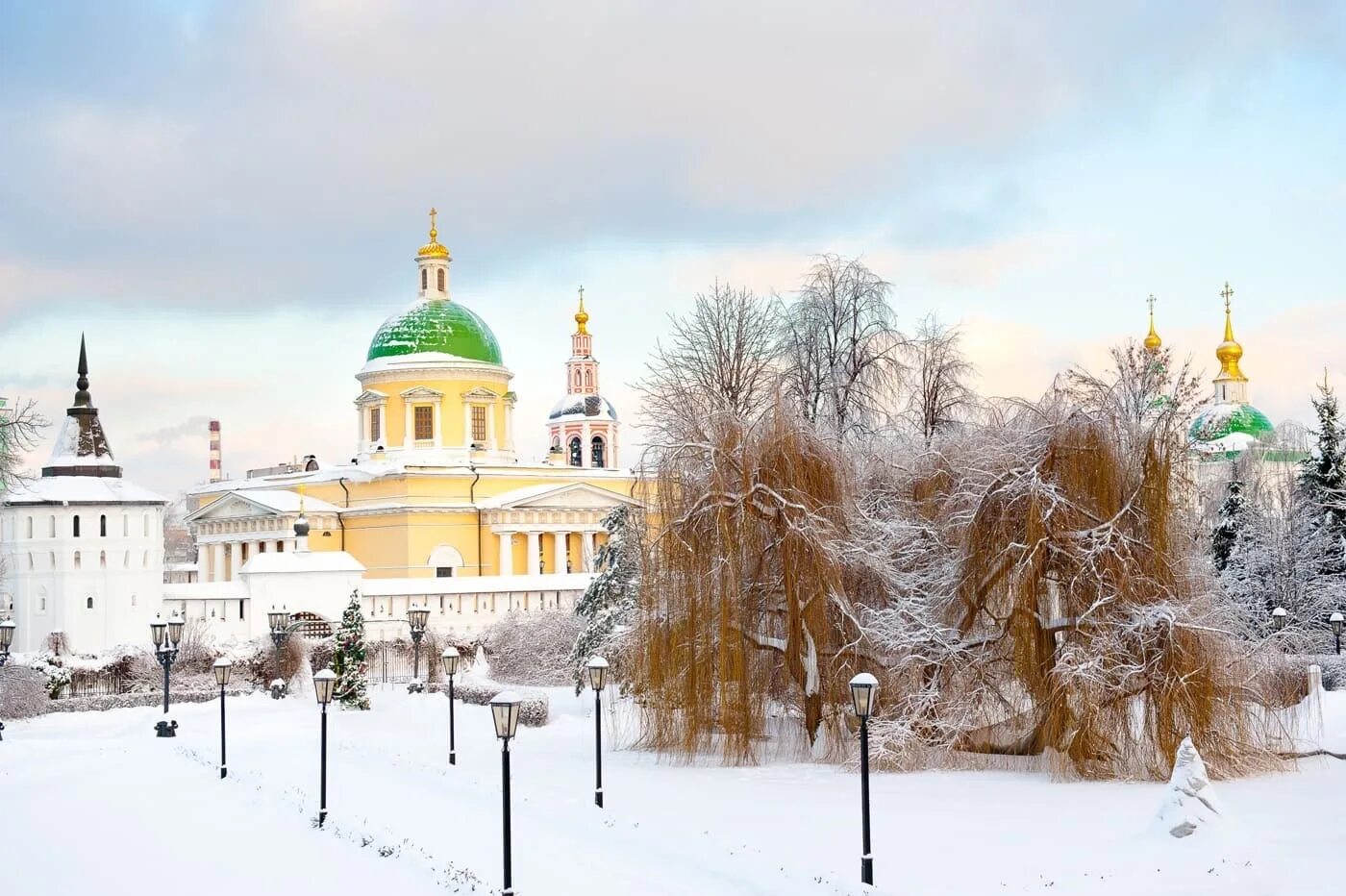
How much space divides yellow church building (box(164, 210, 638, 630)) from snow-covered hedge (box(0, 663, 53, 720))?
20482 mm

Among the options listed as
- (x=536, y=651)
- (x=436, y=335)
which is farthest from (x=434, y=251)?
(x=536, y=651)

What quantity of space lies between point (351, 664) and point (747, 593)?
11.6 m

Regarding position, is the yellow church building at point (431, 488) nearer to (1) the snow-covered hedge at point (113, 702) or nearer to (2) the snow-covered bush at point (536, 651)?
(2) the snow-covered bush at point (536, 651)

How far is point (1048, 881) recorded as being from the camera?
1441 cm

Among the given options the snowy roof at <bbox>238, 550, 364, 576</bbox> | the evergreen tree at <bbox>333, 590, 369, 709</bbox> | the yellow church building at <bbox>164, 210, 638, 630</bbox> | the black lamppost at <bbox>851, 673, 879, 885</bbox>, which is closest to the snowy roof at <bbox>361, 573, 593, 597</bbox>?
the snowy roof at <bbox>238, 550, 364, 576</bbox>

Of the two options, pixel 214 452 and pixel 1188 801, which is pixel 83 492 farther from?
pixel 214 452

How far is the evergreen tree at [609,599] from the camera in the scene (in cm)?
2888

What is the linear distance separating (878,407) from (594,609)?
7.96 meters

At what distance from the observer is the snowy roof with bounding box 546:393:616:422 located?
65000 millimetres

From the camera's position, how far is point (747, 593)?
22.5m

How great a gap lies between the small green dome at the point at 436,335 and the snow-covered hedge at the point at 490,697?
24838mm

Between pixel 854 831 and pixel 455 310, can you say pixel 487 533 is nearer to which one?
pixel 455 310

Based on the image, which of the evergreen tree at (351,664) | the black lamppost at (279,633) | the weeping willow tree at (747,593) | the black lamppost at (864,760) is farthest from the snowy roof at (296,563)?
the black lamppost at (864,760)

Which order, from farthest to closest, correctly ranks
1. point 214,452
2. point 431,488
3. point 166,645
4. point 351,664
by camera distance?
point 214,452, point 431,488, point 351,664, point 166,645
